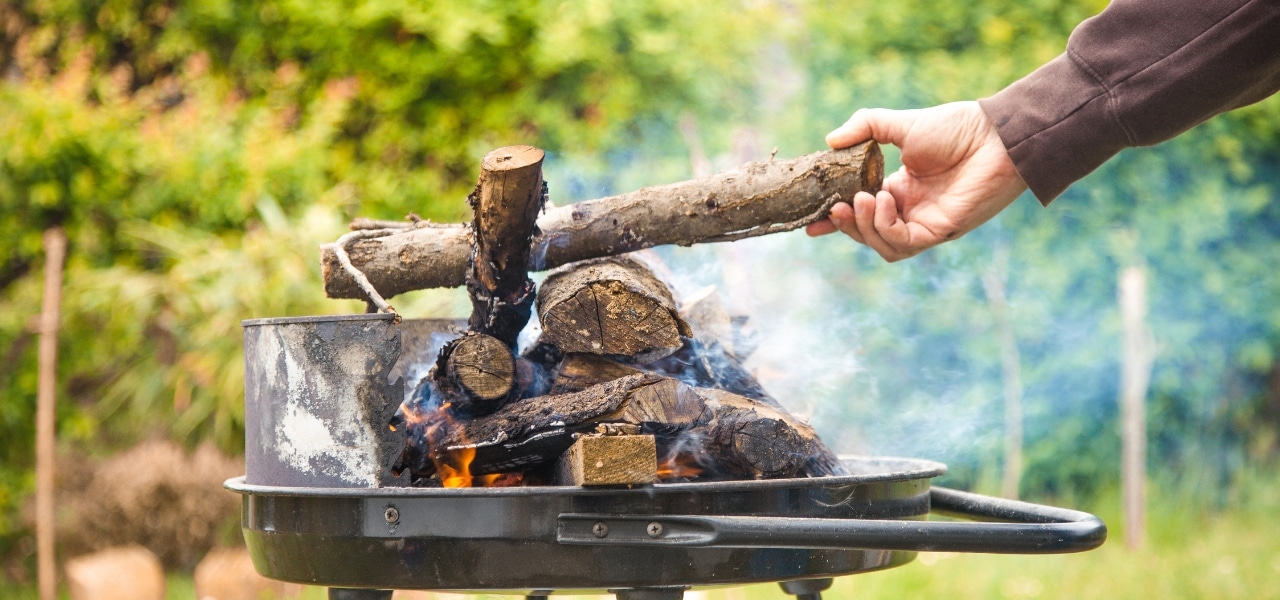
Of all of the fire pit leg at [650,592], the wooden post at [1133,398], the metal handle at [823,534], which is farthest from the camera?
the wooden post at [1133,398]

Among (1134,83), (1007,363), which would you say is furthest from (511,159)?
(1007,363)

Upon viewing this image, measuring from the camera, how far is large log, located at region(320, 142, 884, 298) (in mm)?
1752

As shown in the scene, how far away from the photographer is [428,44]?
17.7 feet

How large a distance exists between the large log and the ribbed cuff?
9.0 inches

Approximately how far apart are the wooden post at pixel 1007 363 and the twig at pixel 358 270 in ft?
9.95

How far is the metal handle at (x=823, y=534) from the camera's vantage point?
1.25 m

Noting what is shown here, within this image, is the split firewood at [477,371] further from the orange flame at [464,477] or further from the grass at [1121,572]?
the grass at [1121,572]

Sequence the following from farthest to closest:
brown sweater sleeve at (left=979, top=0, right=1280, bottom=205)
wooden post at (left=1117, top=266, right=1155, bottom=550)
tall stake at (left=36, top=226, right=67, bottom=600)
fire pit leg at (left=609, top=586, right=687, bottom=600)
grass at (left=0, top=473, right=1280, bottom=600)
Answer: wooden post at (left=1117, top=266, right=1155, bottom=550)
tall stake at (left=36, top=226, right=67, bottom=600)
grass at (left=0, top=473, right=1280, bottom=600)
brown sweater sleeve at (left=979, top=0, right=1280, bottom=205)
fire pit leg at (left=609, top=586, right=687, bottom=600)

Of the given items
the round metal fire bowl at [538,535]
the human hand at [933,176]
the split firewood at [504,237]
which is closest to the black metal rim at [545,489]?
the round metal fire bowl at [538,535]

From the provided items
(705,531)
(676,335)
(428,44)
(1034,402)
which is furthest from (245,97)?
(705,531)

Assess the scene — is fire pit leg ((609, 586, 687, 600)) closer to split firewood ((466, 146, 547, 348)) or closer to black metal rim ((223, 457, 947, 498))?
black metal rim ((223, 457, 947, 498))

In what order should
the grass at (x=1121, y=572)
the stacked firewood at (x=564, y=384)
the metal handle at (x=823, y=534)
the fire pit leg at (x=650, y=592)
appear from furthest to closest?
the grass at (x=1121, y=572) < the stacked firewood at (x=564, y=384) < the fire pit leg at (x=650, y=592) < the metal handle at (x=823, y=534)

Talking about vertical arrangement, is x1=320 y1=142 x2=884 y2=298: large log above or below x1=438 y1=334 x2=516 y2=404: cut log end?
above

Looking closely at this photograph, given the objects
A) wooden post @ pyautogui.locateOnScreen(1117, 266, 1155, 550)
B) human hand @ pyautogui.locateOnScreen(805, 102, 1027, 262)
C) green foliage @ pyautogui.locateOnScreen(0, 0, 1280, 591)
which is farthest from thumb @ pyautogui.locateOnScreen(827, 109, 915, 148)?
wooden post @ pyautogui.locateOnScreen(1117, 266, 1155, 550)
